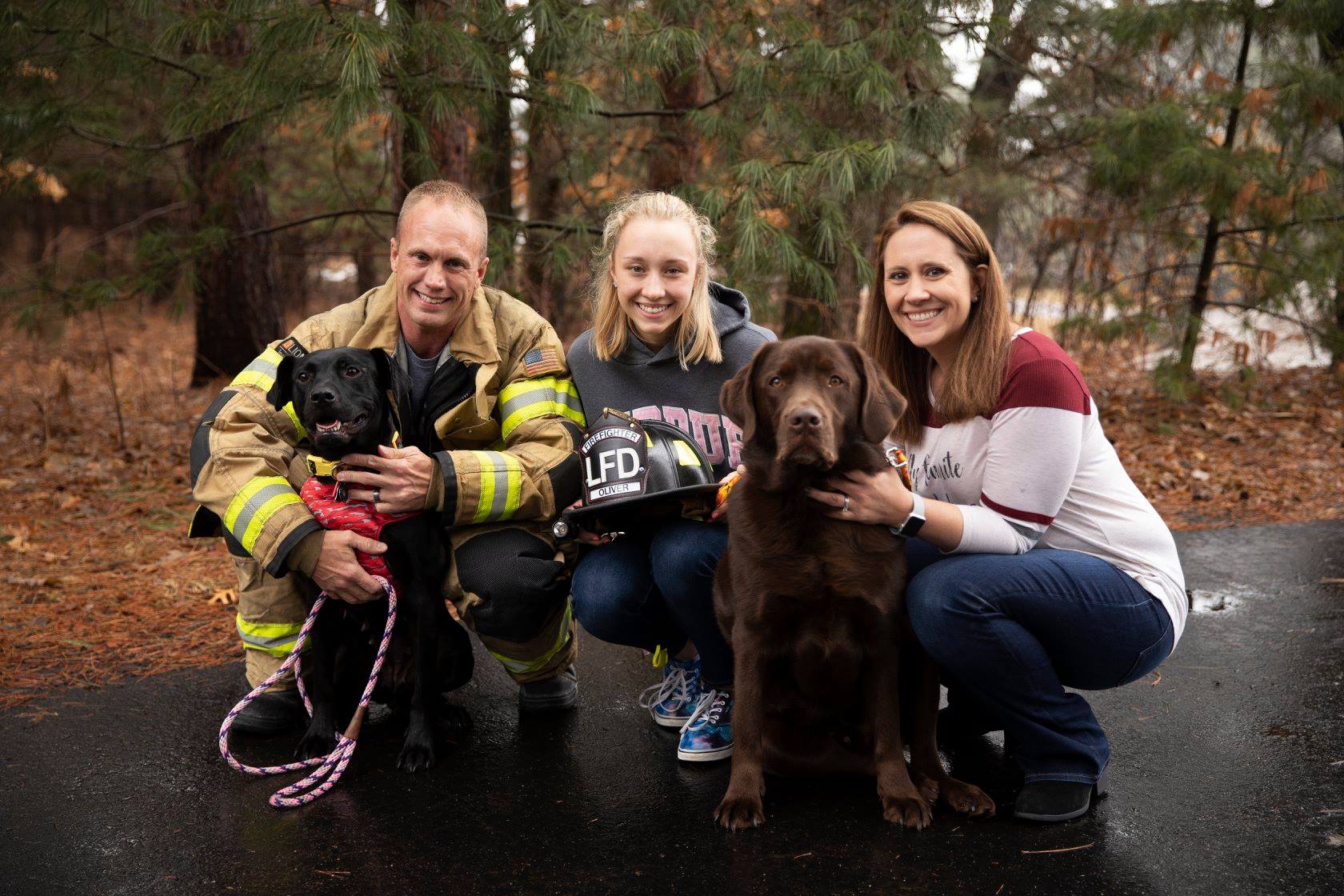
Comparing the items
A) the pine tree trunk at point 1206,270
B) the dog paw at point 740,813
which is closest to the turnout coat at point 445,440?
the dog paw at point 740,813

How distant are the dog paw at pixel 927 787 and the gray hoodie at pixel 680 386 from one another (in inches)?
48.5

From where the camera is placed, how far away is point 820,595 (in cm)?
270

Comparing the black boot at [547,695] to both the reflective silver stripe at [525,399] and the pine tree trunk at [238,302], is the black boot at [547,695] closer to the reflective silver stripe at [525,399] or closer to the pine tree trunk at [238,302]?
the reflective silver stripe at [525,399]

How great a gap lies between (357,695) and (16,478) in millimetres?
4663

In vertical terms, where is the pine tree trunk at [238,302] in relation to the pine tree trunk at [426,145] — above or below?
below

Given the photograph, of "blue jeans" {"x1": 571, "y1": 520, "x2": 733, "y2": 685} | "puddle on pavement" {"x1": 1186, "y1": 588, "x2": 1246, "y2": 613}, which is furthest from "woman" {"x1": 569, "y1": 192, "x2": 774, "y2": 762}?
"puddle on pavement" {"x1": 1186, "y1": 588, "x2": 1246, "y2": 613}

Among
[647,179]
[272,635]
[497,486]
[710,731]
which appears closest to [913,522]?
[710,731]

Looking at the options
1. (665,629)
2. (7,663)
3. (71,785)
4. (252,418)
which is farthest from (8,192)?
(665,629)

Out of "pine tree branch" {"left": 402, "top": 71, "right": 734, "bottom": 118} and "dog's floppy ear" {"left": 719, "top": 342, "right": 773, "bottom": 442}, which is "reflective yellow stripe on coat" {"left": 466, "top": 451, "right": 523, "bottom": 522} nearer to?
"dog's floppy ear" {"left": 719, "top": 342, "right": 773, "bottom": 442}

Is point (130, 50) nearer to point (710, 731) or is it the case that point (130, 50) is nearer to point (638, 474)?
point (638, 474)

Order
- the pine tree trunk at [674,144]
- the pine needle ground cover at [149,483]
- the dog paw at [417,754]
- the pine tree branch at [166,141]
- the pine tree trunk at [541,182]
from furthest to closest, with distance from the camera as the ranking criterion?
the pine tree trunk at [674,144], the pine tree trunk at [541,182], the pine tree branch at [166,141], the pine needle ground cover at [149,483], the dog paw at [417,754]

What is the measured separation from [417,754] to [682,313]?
1697 millimetres

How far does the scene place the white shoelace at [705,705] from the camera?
3221 mm

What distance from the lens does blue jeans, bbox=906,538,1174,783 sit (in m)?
2.65
